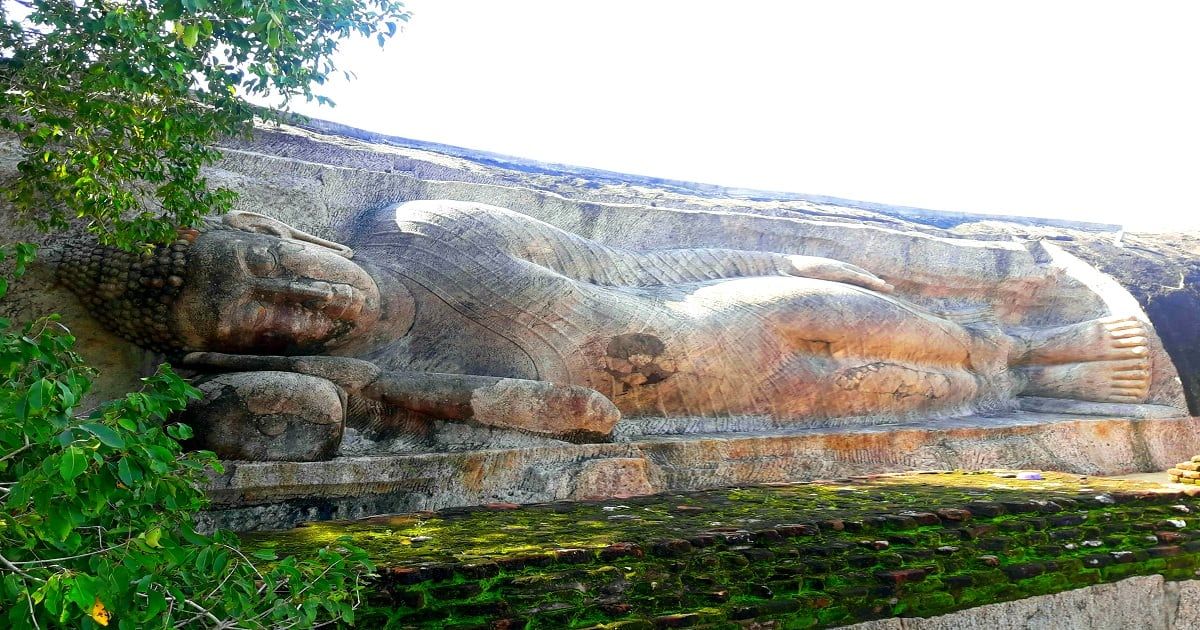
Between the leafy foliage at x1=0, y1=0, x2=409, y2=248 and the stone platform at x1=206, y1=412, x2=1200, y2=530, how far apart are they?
1.11 meters

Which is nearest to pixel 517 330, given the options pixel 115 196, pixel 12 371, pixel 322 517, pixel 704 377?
pixel 704 377

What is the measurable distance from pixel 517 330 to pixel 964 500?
2.08 meters

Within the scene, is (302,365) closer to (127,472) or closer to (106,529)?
(106,529)

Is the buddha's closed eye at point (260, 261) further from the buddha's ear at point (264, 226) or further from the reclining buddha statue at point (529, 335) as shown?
the buddha's ear at point (264, 226)

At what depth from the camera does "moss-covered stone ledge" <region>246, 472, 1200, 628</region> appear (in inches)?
92.7

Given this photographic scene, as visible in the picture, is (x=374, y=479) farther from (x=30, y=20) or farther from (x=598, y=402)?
(x=30, y=20)

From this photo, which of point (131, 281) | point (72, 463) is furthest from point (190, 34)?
point (72, 463)

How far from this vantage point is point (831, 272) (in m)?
5.32

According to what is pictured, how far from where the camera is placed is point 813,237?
19.0 feet

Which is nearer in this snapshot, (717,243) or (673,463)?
(673,463)

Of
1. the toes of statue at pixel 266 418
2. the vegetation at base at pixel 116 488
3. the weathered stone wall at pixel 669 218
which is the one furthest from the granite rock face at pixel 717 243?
the vegetation at base at pixel 116 488

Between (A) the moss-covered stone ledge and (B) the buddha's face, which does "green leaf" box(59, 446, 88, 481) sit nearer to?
(A) the moss-covered stone ledge

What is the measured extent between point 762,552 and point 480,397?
4.84 feet

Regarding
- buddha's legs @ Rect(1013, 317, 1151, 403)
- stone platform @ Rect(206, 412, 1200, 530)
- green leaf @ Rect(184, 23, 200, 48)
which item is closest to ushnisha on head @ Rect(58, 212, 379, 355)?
stone platform @ Rect(206, 412, 1200, 530)
